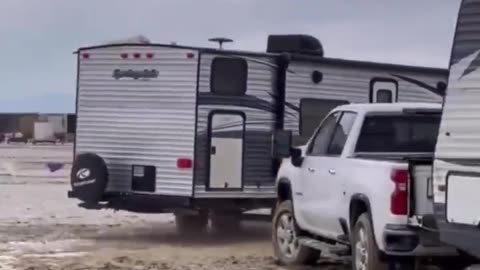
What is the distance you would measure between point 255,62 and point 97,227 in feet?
14.0

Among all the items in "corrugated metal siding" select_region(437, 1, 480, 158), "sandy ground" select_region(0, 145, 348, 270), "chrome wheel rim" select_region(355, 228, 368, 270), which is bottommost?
"sandy ground" select_region(0, 145, 348, 270)

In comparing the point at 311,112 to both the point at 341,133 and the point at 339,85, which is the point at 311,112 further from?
the point at 341,133

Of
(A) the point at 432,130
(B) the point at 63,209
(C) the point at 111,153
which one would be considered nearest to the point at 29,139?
(B) the point at 63,209

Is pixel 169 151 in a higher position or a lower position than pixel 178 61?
lower

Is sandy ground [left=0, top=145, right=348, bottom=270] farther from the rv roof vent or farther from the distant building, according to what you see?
the distant building

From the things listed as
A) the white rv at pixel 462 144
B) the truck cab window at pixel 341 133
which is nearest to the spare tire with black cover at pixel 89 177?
the truck cab window at pixel 341 133

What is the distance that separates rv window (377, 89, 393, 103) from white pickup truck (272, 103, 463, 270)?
4.55 m

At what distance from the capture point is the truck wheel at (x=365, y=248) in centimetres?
1021

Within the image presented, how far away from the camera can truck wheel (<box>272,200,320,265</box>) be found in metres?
13.0

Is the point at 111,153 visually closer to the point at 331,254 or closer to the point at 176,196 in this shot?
the point at 176,196

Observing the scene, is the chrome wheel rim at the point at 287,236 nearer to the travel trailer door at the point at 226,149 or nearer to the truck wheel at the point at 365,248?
the truck wheel at the point at 365,248

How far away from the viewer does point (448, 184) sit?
762 centimetres

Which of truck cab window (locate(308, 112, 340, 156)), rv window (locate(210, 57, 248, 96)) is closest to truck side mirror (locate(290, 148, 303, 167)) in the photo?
truck cab window (locate(308, 112, 340, 156))

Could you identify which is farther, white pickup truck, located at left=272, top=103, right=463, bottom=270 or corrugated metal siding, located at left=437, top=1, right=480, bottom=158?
white pickup truck, located at left=272, top=103, right=463, bottom=270
